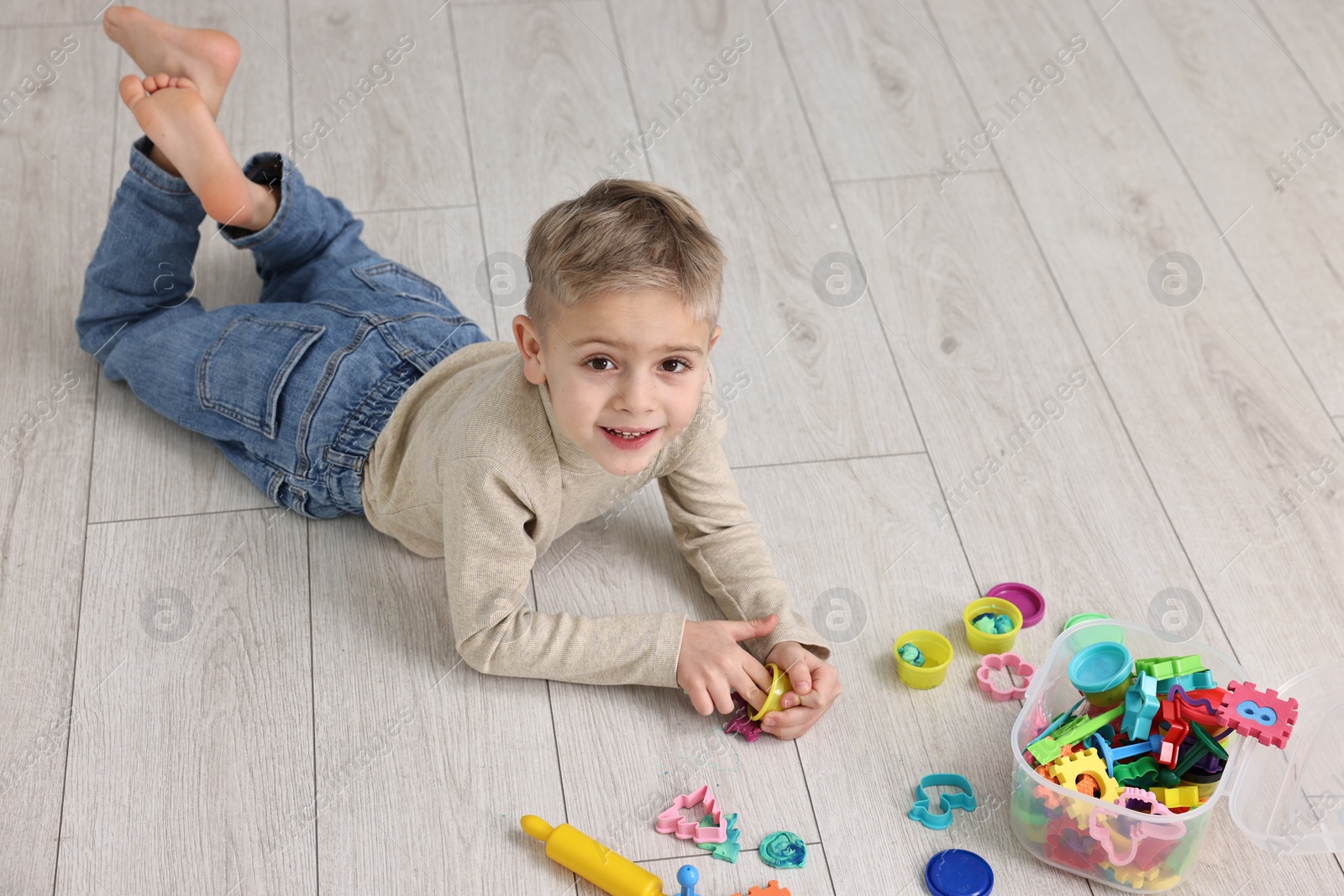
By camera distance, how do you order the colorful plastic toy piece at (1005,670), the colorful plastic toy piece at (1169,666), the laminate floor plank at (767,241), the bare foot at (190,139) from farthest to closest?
the laminate floor plank at (767,241) → the bare foot at (190,139) → the colorful plastic toy piece at (1005,670) → the colorful plastic toy piece at (1169,666)

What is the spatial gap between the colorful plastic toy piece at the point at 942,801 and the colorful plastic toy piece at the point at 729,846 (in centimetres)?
15

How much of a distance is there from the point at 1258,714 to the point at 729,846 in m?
0.43

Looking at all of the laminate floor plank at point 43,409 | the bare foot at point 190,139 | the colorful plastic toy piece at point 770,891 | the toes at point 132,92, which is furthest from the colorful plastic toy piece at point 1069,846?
the toes at point 132,92

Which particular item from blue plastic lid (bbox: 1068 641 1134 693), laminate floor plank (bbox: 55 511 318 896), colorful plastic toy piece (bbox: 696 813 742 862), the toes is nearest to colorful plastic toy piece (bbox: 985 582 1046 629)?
blue plastic lid (bbox: 1068 641 1134 693)

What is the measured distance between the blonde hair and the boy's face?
10 mm

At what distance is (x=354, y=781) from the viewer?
107 centimetres

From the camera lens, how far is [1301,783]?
104cm

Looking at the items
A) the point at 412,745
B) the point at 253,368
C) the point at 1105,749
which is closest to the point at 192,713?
the point at 412,745

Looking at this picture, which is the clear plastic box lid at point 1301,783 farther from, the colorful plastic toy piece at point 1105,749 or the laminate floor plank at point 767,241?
the laminate floor plank at point 767,241

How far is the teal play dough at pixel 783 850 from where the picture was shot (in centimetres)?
103

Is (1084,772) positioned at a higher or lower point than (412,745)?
higher

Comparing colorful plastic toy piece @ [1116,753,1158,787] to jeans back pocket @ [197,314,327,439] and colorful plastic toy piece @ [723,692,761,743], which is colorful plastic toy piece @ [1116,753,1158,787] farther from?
jeans back pocket @ [197,314,327,439]

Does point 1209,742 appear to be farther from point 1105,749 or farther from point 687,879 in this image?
point 687,879

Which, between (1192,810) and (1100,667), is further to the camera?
(1100,667)
